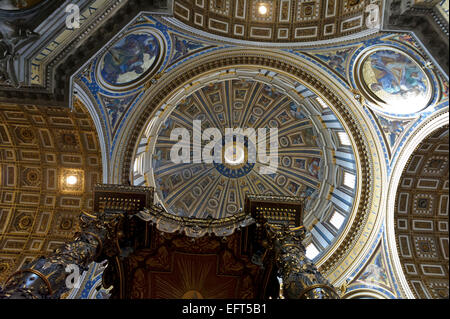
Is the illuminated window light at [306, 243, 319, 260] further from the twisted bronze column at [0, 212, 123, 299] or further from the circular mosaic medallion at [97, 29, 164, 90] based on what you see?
the circular mosaic medallion at [97, 29, 164, 90]

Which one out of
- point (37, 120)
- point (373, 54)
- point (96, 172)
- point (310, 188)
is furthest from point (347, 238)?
point (37, 120)

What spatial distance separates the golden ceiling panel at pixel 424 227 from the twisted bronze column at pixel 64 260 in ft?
37.5

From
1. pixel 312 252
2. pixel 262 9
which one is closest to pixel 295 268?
pixel 312 252

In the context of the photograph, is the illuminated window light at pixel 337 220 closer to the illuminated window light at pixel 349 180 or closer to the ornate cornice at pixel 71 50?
the illuminated window light at pixel 349 180

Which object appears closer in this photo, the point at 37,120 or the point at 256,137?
the point at 37,120

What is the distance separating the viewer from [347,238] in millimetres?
15734

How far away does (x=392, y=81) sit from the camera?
1284cm

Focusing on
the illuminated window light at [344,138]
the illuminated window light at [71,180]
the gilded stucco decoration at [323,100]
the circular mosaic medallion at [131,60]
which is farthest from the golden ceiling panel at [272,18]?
the illuminated window light at [71,180]

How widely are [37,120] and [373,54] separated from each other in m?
13.3

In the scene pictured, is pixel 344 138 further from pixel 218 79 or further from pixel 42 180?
pixel 42 180

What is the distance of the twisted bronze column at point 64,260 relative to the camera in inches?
229

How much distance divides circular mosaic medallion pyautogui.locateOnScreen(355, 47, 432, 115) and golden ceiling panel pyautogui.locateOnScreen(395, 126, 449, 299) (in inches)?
104
